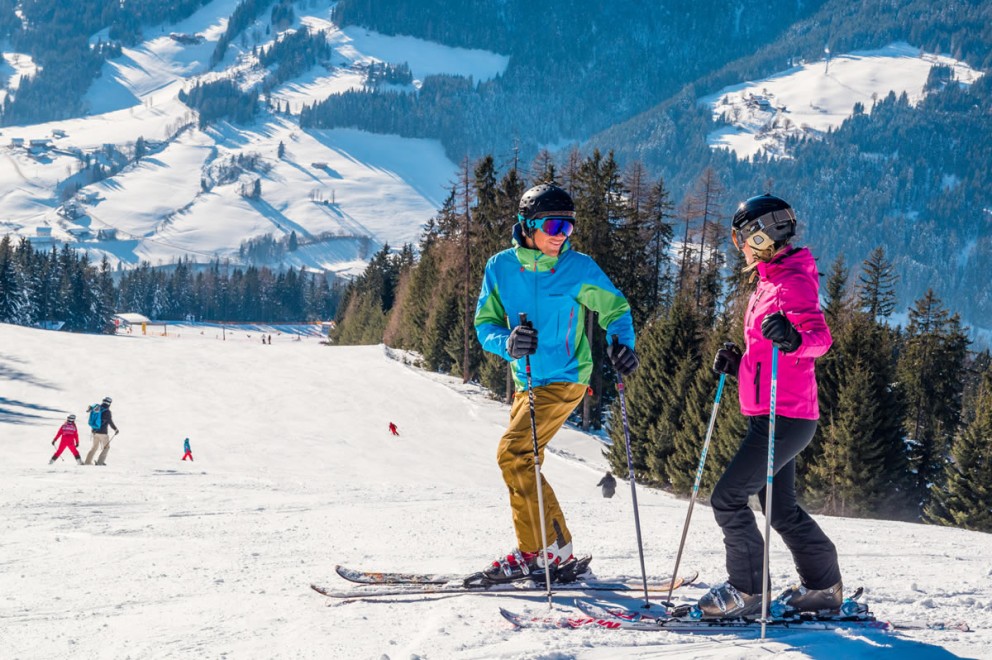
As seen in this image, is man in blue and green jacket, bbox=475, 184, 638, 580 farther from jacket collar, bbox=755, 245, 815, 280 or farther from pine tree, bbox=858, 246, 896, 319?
pine tree, bbox=858, 246, 896, 319

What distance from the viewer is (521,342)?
5.44m

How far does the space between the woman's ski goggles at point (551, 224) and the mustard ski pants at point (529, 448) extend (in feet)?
3.50

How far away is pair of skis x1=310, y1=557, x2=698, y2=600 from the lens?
5.75 meters

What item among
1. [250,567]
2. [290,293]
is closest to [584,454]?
[250,567]

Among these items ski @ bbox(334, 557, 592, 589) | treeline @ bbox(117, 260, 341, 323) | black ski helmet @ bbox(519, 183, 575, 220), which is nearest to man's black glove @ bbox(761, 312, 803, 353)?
black ski helmet @ bbox(519, 183, 575, 220)

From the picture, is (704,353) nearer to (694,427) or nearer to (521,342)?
(694,427)

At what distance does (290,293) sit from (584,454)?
13700cm

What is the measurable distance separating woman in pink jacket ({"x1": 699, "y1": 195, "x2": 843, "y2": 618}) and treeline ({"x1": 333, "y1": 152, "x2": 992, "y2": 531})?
425 inches

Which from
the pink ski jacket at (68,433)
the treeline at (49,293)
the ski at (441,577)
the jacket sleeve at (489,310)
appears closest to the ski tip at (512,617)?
the ski at (441,577)

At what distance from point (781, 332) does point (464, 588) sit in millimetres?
2839

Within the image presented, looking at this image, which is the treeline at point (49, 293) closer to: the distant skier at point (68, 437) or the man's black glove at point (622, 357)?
the distant skier at point (68, 437)

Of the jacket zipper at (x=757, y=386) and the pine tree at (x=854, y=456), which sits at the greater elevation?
the jacket zipper at (x=757, y=386)

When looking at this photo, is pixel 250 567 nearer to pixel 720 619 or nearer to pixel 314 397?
pixel 720 619

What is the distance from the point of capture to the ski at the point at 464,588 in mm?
5734
